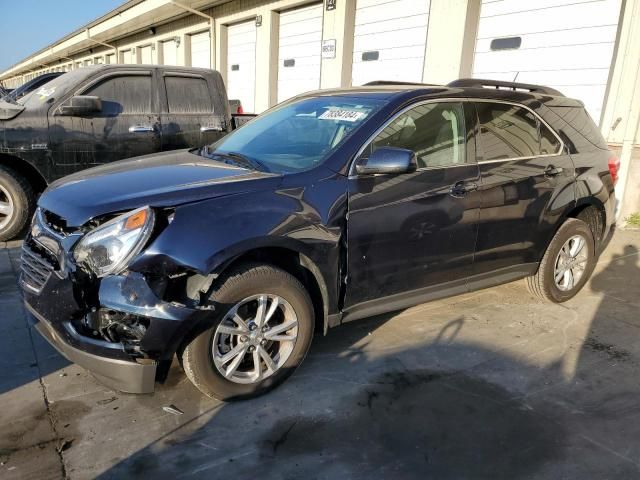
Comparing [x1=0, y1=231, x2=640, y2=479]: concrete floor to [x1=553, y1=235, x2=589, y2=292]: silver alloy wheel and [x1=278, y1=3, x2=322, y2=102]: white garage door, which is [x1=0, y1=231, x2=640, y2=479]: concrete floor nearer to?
[x1=553, y1=235, x2=589, y2=292]: silver alloy wheel

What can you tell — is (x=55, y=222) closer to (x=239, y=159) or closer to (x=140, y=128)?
(x=239, y=159)

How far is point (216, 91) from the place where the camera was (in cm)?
675

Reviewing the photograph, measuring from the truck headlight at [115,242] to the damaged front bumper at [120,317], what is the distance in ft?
0.24

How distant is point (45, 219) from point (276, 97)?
11.5 metres

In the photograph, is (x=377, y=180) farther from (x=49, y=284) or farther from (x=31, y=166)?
(x=31, y=166)

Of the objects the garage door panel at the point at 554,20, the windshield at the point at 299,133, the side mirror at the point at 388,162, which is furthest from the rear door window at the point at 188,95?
the garage door panel at the point at 554,20

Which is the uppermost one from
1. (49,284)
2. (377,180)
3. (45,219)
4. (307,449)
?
(377,180)

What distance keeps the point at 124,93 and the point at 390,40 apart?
586 cm

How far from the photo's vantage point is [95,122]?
5.83 metres

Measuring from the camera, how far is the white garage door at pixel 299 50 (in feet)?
39.3

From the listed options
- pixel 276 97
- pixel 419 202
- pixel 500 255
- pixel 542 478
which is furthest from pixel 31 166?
pixel 276 97

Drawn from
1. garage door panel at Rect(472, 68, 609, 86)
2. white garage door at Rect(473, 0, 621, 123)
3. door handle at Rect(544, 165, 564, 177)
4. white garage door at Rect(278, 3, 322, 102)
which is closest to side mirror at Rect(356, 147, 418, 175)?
door handle at Rect(544, 165, 564, 177)

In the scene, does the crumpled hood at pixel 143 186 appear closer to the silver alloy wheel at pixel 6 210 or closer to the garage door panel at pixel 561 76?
→ the silver alloy wheel at pixel 6 210

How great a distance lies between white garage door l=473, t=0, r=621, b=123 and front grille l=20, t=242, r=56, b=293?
6.53 metres
